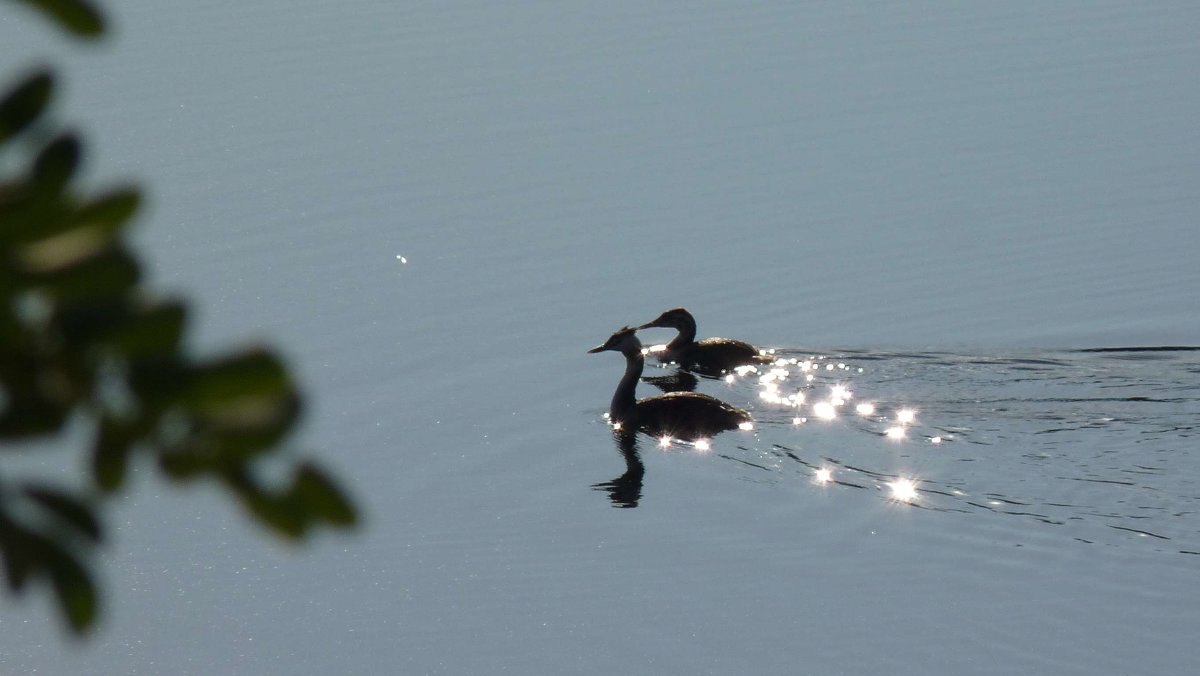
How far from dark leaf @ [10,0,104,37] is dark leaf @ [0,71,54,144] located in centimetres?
4

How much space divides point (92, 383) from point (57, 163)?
135mm

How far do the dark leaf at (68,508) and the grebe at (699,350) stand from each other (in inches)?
472

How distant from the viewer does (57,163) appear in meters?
0.94

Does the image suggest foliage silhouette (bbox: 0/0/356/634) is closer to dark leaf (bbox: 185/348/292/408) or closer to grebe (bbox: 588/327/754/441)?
dark leaf (bbox: 185/348/292/408)

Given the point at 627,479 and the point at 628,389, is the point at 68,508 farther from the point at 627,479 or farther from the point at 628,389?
the point at 628,389

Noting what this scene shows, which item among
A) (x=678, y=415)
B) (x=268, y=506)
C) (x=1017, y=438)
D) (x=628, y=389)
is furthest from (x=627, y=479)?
(x=268, y=506)

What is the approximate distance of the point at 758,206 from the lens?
1608cm

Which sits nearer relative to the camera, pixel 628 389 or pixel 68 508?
pixel 68 508

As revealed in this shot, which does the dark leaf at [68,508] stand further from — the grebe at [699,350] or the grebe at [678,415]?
the grebe at [699,350]

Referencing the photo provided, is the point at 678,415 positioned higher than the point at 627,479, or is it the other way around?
the point at 678,415

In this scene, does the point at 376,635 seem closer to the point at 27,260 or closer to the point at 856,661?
the point at 856,661

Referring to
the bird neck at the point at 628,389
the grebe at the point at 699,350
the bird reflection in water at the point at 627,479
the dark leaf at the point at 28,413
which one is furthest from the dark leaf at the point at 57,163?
the grebe at the point at 699,350

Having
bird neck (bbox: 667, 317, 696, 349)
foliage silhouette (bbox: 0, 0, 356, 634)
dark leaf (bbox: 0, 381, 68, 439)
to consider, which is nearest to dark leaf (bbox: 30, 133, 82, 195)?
foliage silhouette (bbox: 0, 0, 356, 634)

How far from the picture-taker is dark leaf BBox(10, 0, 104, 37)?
0.96m
